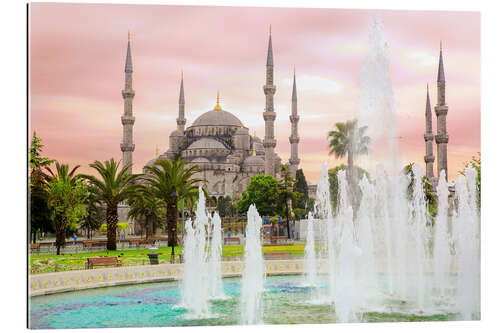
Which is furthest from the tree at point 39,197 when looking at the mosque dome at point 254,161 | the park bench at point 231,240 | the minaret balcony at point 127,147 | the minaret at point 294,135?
the mosque dome at point 254,161

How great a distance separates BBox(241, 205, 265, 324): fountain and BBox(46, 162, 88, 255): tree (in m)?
6.73

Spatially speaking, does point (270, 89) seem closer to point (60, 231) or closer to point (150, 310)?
point (60, 231)

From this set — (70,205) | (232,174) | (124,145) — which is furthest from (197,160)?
(70,205)

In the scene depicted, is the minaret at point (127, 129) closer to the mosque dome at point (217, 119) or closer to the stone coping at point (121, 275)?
the stone coping at point (121, 275)

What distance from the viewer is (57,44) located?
1025 centimetres

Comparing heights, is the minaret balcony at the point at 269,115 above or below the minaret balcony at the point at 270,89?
below

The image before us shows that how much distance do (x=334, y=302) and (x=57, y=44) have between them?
23.0 ft

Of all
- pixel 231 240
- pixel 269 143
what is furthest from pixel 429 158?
pixel 269 143

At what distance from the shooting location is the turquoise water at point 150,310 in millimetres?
9117

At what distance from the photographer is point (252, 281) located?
11.8 m

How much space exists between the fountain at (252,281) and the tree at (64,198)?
673 cm

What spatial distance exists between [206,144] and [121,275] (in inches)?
2081

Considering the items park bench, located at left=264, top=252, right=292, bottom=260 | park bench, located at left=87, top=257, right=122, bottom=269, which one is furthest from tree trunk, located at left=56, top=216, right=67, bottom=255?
park bench, located at left=264, top=252, right=292, bottom=260

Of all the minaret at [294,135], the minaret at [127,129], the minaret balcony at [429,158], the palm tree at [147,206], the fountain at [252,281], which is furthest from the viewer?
the minaret at [294,135]
